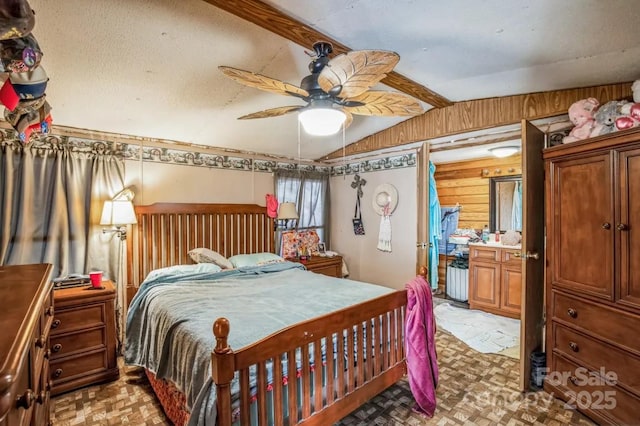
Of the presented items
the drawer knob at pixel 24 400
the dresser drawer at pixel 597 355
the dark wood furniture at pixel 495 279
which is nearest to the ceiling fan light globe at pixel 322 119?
the drawer knob at pixel 24 400

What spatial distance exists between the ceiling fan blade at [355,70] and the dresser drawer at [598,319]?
2.01 metres

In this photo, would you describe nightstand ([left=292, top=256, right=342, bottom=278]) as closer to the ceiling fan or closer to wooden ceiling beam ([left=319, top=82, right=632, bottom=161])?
wooden ceiling beam ([left=319, top=82, right=632, bottom=161])

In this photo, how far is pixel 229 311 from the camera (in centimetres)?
205

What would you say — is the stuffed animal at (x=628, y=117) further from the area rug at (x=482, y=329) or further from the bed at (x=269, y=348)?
the area rug at (x=482, y=329)

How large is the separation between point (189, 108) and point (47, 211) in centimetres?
158

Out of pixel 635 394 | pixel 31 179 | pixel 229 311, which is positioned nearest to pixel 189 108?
pixel 31 179

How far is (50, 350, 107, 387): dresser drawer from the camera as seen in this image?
2297 mm

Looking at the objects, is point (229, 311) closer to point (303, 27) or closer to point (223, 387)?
point (223, 387)

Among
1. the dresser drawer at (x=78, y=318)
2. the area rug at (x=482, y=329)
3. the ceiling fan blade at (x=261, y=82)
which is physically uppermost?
the ceiling fan blade at (x=261, y=82)

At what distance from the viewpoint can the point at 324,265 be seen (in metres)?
4.35

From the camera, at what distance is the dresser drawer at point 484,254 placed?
395 cm

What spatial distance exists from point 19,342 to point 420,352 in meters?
2.01

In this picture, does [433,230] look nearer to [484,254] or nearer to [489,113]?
[484,254]

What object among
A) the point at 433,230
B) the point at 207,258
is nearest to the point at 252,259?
the point at 207,258
